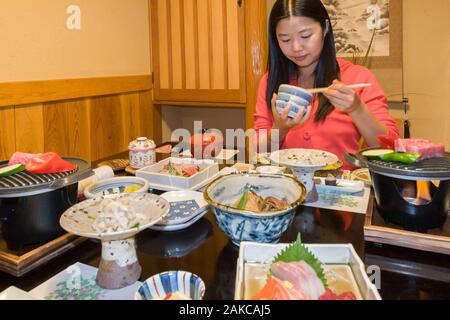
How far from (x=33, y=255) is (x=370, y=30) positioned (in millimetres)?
2735

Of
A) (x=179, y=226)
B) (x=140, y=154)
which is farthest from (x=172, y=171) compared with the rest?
(x=179, y=226)

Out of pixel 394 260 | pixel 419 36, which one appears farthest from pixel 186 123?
pixel 394 260

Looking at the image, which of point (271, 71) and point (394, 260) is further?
point (271, 71)

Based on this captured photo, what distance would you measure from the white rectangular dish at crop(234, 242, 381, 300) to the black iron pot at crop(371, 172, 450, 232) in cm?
24

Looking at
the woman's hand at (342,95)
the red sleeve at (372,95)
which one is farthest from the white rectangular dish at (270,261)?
the red sleeve at (372,95)

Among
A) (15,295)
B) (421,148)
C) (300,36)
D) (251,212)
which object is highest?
(300,36)

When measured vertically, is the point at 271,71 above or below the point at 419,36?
below

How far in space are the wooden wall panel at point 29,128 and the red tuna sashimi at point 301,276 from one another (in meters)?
1.83

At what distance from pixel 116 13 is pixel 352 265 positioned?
8.11 ft

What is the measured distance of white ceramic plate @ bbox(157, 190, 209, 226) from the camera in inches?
33.7

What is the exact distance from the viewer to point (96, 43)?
2.37 m

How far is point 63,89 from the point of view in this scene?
7.02ft

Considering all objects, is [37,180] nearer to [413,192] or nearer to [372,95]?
[413,192]

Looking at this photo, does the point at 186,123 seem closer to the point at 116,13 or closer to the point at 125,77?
the point at 125,77
